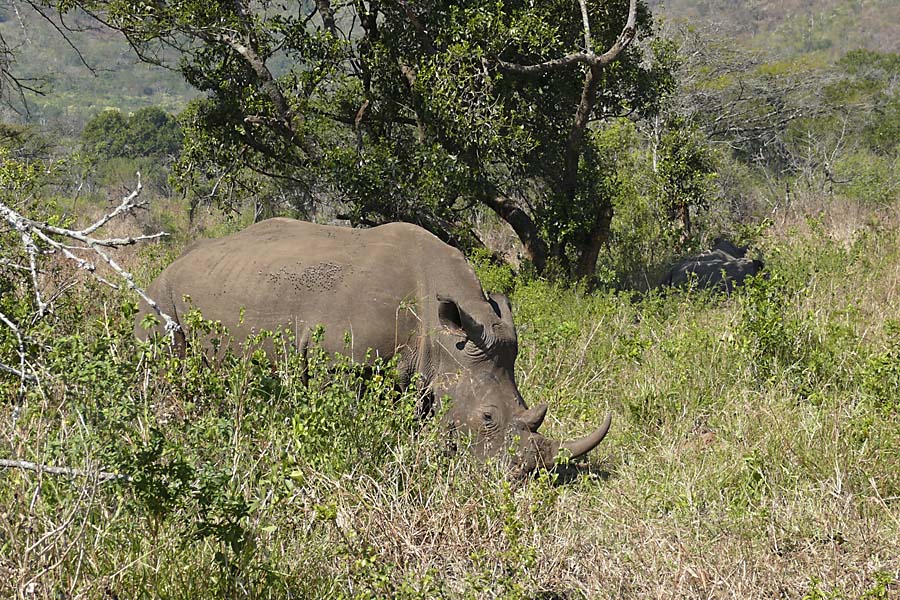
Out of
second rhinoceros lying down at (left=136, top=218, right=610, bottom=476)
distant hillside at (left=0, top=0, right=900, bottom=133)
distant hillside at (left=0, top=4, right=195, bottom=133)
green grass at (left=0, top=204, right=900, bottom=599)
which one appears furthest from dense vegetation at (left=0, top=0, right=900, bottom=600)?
distant hillside at (left=0, top=0, right=900, bottom=133)

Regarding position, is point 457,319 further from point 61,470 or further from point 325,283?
point 61,470

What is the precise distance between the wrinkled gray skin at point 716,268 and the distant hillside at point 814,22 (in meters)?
73.7

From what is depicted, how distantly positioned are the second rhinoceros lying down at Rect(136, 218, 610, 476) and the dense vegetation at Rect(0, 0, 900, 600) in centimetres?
28

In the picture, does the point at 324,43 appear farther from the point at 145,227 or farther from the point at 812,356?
the point at 145,227

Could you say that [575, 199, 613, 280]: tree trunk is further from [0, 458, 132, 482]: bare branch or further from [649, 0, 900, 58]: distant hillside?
[649, 0, 900, 58]: distant hillside

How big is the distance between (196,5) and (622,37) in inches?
178

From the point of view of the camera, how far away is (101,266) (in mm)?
11148

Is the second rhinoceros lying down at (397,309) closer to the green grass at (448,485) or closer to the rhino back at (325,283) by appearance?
the rhino back at (325,283)

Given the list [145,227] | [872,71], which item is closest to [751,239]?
[145,227]

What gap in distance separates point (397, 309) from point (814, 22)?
10301 cm

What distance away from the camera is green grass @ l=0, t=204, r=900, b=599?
3.56 metres

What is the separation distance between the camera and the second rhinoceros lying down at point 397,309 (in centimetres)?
543

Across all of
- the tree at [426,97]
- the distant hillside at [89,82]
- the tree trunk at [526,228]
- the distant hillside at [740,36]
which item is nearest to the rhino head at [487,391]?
the tree at [426,97]

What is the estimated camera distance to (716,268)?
10.6 meters
